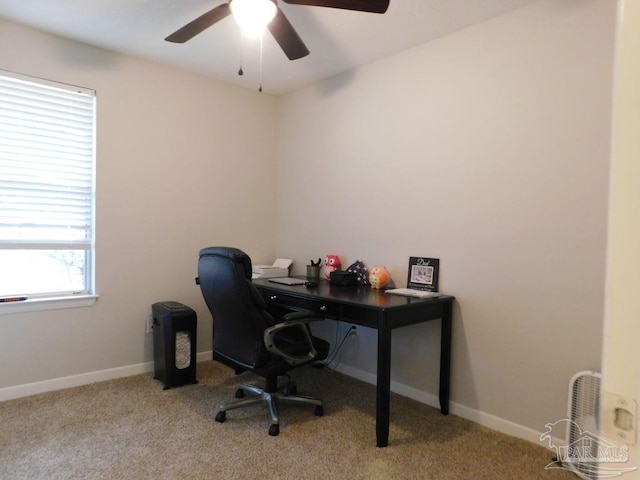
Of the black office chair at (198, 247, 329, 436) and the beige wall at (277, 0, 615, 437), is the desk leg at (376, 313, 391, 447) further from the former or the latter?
the beige wall at (277, 0, 615, 437)

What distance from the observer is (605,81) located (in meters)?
1.99

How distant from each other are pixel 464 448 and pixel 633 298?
2040 millimetres

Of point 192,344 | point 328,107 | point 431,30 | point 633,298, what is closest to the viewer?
point 633,298

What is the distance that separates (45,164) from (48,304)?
97 cm

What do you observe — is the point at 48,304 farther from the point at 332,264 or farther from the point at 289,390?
the point at 332,264

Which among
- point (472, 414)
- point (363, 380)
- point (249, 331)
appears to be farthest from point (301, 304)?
point (472, 414)

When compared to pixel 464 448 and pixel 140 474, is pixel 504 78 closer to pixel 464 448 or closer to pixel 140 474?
pixel 464 448

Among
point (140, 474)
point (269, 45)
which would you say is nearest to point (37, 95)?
point (269, 45)

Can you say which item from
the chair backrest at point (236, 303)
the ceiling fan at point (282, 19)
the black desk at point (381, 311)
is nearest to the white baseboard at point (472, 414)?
the black desk at point (381, 311)

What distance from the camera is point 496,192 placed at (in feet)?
7.84

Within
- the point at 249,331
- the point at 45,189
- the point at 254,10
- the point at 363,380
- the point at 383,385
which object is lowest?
the point at 363,380

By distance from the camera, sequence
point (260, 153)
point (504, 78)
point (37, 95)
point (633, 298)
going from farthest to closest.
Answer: point (260, 153)
point (37, 95)
point (504, 78)
point (633, 298)

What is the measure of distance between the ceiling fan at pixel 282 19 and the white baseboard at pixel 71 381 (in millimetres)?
2387

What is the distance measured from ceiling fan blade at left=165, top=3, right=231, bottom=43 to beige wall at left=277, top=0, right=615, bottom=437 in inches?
52.1
